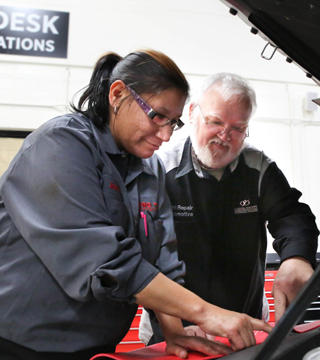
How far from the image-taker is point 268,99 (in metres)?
4.37

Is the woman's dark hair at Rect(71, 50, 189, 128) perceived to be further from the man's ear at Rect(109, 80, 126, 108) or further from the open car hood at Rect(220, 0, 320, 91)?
the open car hood at Rect(220, 0, 320, 91)

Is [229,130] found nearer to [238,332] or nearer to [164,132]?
[164,132]

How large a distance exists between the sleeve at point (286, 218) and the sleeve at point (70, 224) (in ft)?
2.40

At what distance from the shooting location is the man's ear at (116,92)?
991mm

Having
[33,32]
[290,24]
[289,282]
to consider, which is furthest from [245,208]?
[33,32]

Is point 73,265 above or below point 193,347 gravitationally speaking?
above

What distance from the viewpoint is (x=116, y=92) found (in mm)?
999

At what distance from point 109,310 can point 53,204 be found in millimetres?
281

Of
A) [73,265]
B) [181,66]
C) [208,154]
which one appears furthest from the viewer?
[181,66]

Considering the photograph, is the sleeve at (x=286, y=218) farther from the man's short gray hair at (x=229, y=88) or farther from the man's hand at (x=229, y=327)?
the man's hand at (x=229, y=327)

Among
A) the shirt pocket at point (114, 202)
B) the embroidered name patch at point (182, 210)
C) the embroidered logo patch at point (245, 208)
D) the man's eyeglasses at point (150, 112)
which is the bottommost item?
the embroidered name patch at point (182, 210)

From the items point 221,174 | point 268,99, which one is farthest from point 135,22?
point 221,174

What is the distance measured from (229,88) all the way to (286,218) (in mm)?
570

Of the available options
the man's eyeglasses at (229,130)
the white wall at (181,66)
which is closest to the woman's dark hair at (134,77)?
the man's eyeglasses at (229,130)
